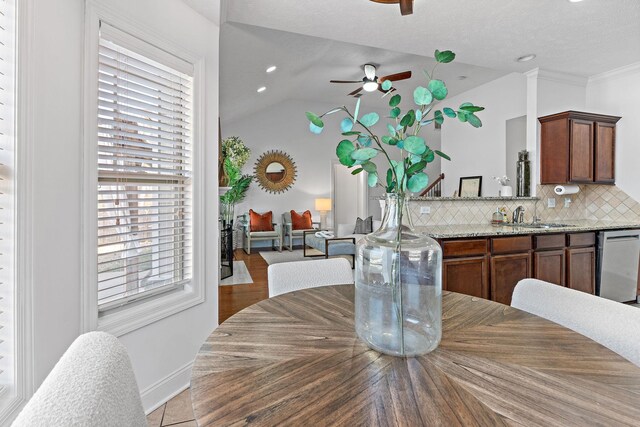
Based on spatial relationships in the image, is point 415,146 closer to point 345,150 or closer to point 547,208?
point 345,150

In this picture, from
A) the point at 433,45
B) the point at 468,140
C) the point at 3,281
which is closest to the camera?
the point at 3,281

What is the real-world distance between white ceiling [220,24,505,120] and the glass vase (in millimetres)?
3143

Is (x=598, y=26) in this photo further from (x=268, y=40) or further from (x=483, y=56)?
(x=268, y=40)

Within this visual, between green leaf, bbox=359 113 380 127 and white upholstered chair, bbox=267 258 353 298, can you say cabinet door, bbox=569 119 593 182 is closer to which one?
white upholstered chair, bbox=267 258 353 298

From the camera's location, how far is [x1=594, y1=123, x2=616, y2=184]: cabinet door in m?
4.00

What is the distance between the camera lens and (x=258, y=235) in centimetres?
733

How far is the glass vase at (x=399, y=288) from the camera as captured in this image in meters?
0.89

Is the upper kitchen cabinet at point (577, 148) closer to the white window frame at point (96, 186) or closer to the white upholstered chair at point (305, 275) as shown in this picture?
the white upholstered chair at point (305, 275)

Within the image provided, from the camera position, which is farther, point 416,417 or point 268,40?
point 268,40

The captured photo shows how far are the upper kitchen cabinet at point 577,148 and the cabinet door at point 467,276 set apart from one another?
5.91 ft

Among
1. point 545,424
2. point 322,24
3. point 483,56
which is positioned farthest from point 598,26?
point 545,424

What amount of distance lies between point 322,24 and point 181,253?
2188 millimetres

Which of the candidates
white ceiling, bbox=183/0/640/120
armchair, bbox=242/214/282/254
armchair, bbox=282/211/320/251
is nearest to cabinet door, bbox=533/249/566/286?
white ceiling, bbox=183/0/640/120

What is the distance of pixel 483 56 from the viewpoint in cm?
359
